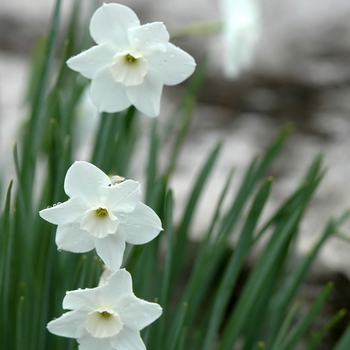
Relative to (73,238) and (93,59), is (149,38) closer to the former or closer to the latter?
(93,59)

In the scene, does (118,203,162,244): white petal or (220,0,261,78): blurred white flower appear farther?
(220,0,261,78): blurred white flower

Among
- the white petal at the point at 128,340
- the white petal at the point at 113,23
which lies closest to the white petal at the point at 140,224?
the white petal at the point at 128,340

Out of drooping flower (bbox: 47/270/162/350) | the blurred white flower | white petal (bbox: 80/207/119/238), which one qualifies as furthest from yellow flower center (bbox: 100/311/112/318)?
the blurred white flower

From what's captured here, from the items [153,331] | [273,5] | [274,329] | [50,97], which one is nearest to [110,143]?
[50,97]

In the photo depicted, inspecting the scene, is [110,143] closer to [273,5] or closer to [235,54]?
[235,54]

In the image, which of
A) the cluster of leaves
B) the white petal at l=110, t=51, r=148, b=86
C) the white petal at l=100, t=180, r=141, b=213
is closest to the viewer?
the white petal at l=100, t=180, r=141, b=213

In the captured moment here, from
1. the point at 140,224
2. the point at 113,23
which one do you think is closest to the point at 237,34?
the point at 113,23

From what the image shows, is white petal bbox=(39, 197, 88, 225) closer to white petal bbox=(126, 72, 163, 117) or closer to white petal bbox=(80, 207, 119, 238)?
white petal bbox=(80, 207, 119, 238)
